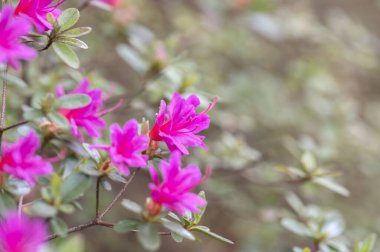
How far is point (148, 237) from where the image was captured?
1033mm

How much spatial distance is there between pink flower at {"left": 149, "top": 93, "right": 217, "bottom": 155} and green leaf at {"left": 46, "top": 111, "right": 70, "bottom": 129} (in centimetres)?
19

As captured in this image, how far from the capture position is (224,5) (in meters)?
2.72

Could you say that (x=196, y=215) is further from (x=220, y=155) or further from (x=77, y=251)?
(x=220, y=155)

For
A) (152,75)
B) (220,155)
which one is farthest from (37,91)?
(220,155)

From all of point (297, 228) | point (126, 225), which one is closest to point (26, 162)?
point (126, 225)

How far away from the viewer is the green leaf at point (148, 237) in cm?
102

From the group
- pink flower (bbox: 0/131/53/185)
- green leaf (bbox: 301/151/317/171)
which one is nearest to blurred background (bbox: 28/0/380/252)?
green leaf (bbox: 301/151/317/171)

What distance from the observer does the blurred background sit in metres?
2.20

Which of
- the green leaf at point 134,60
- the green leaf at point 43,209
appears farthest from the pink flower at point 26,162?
the green leaf at point 134,60

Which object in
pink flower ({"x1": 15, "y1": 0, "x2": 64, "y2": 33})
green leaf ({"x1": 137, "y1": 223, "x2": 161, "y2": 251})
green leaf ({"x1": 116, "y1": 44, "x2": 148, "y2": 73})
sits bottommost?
green leaf ({"x1": 137, "y1": 223, "x2": 161, "y2": 251})

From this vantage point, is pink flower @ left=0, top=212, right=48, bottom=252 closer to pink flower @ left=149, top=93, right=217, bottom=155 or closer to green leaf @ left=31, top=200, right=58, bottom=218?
green leaf @ left=31, top=200, right=58, bottom=218

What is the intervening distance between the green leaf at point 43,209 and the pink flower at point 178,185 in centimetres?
18

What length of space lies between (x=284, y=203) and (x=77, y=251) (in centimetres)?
207

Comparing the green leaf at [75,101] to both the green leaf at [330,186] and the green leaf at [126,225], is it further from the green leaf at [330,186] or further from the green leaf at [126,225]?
the green leaf at [330,186]
